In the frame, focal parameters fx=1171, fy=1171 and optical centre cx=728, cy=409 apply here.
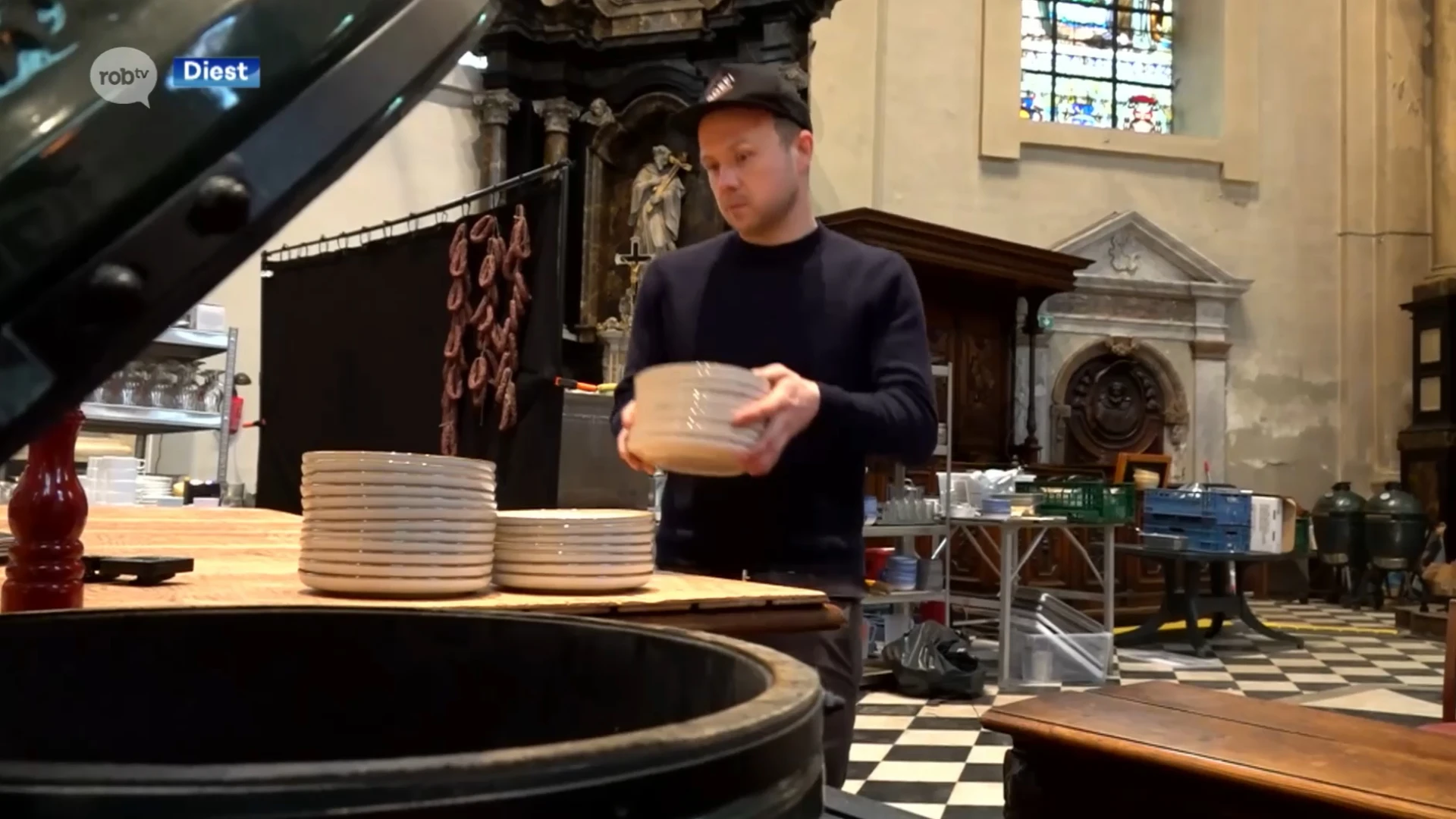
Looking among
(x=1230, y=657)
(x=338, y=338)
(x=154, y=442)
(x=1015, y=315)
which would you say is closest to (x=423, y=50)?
(x=338, y=338)

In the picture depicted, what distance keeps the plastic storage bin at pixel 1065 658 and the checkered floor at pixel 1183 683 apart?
0.16 meters

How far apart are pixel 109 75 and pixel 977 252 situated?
359 inches

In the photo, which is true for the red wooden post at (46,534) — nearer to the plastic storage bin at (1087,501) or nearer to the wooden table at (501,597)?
the wooden table at (501,597)

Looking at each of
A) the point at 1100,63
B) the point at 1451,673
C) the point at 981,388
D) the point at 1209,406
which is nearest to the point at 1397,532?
the point at 1209,406

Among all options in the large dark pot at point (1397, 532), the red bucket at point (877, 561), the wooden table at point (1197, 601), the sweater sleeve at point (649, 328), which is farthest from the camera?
the large dark pot at point (1397, 532)

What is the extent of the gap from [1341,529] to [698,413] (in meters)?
10.3

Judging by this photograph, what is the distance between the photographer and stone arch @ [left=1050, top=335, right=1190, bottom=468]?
33.3 ft

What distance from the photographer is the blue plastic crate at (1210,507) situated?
652 cm

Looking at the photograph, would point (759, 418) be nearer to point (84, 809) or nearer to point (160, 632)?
point (160, 632)

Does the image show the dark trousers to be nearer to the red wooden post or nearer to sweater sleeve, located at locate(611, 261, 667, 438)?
sweater sleeve, located at locate(611, 261, 667, 438)

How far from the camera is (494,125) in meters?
8.07

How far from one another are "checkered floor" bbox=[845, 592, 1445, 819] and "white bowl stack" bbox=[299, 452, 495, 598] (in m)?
1.39

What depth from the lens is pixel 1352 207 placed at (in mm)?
11156

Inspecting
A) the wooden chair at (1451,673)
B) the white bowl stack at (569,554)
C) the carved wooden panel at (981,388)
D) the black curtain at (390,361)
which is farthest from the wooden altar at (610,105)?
the white bowl stack at (569,554)
